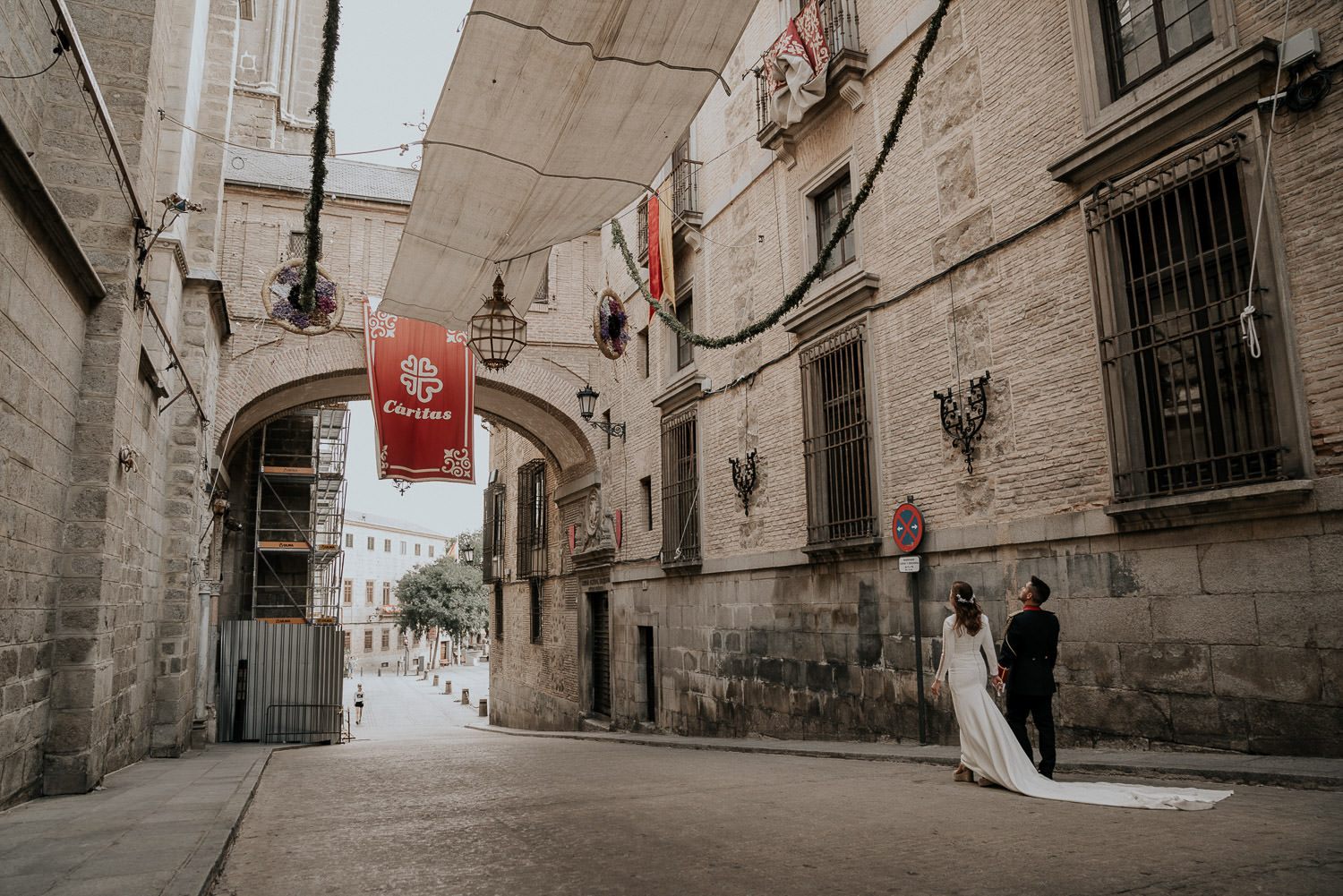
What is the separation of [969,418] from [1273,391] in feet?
9.80

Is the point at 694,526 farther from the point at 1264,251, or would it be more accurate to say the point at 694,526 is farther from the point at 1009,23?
the point at 1264,251

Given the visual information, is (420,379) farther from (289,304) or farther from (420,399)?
(289,304)

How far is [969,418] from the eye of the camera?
8820 millimetres

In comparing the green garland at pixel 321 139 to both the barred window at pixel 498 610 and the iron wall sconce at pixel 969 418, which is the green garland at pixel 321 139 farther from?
the barred window at pixel 498 610

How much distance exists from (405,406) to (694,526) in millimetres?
5461

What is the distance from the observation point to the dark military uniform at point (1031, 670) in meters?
6.09

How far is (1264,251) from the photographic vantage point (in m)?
6.12

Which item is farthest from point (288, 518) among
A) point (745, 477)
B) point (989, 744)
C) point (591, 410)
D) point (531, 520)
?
point (989, 744)

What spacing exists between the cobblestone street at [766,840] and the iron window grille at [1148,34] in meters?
5.55

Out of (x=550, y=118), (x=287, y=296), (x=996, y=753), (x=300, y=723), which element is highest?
(x=287, y=296)

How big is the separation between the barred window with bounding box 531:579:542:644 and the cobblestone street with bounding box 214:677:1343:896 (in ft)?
50.9

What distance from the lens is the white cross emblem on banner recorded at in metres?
15.8

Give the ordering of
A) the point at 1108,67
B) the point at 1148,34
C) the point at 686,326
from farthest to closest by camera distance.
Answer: the point at 686,326
the point at 1108,67
the point at 1148,34

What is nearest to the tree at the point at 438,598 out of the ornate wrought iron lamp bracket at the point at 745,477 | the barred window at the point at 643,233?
the barred window at the point at 643,233
